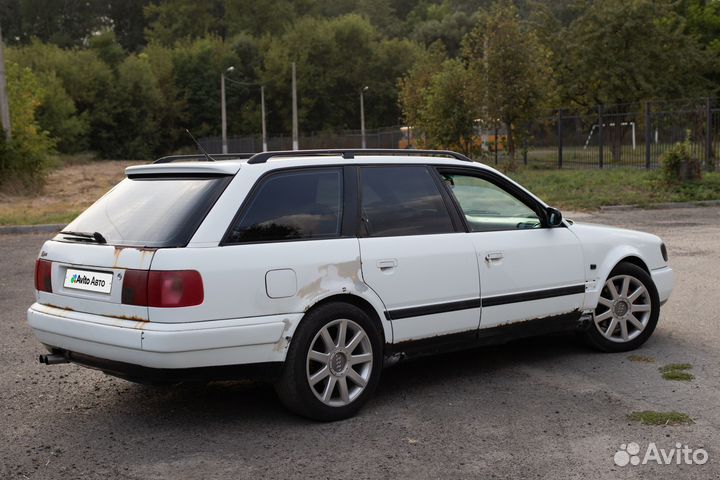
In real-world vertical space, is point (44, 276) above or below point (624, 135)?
below

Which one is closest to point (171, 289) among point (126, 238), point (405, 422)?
point (126, 238)

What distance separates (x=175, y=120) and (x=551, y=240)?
75.6m

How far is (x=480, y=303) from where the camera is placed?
18.9 feet

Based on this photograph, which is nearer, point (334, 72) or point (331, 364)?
point (331, 364)

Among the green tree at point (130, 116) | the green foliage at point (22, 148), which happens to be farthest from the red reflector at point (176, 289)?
the green tree at point (130, 116)

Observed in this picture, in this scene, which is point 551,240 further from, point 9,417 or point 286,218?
point 9,417

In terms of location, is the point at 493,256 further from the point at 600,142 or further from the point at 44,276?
the point at 600,142

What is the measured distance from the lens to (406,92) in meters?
40.1

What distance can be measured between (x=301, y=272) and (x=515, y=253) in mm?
1711

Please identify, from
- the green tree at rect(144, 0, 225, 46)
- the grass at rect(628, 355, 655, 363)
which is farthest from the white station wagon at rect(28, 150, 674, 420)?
the green tree at rect(144, 0, 225, 46)

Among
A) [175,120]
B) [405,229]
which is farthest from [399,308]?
[175,120]

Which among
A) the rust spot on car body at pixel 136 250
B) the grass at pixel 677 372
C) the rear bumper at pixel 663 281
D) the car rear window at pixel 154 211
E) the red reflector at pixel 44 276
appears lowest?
the grass at pixel 677 372

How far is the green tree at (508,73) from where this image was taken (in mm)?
30359

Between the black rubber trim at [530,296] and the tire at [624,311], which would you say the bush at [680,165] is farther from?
the black rubber trim at [530,296]
